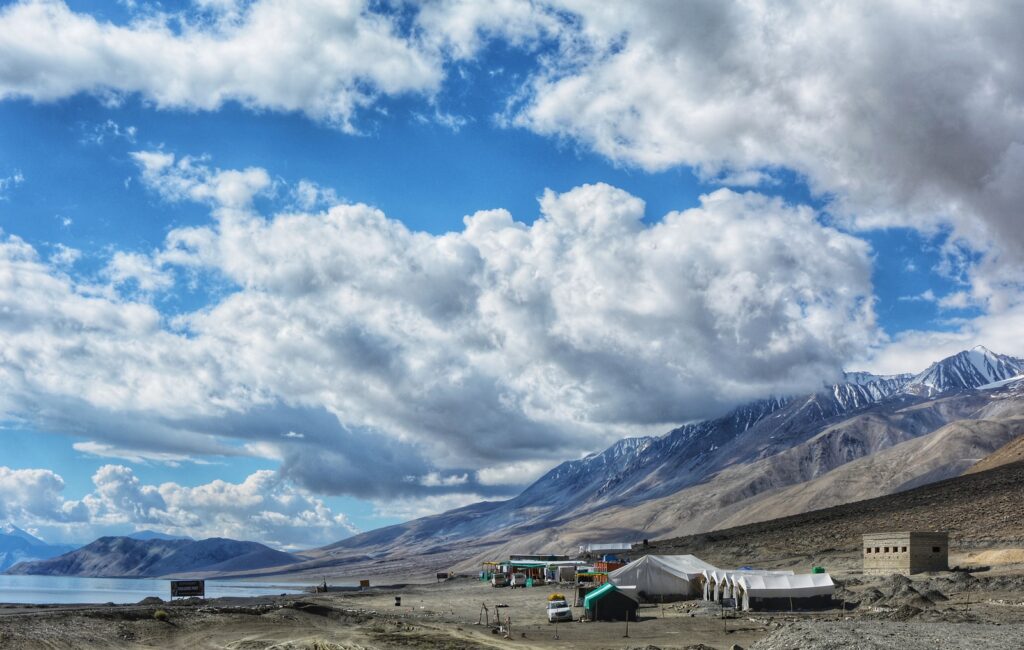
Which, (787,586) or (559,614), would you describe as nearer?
(559,614)

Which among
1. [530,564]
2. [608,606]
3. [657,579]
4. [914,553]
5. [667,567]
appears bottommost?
[530,564]

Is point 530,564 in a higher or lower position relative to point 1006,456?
lower

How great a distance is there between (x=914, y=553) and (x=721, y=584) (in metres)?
19.4

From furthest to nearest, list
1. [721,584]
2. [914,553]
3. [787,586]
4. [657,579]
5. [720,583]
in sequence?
[914,553] < [657,579] < [721,584] < [720,583] < [787,586]

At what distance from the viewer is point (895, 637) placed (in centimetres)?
4441

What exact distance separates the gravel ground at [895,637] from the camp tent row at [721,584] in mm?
17871

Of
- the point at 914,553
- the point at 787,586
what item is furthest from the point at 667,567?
the point at 914,553

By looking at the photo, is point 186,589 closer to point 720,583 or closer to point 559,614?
point 559,614

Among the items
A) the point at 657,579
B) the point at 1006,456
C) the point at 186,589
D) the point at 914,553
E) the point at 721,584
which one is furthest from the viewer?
the point at 1006,456

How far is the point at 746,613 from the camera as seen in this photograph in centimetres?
6819

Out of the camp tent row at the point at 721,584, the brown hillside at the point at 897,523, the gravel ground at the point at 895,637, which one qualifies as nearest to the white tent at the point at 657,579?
the camp tent row at the point at 721,584

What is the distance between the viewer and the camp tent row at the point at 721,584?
6988cm

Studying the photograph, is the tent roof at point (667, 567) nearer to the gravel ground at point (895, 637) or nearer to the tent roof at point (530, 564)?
the gravel ground at point (895, 637)

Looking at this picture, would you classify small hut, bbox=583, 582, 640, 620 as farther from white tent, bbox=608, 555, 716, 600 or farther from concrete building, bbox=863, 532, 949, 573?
concrete building, bbox=863, 532, 949, 573
